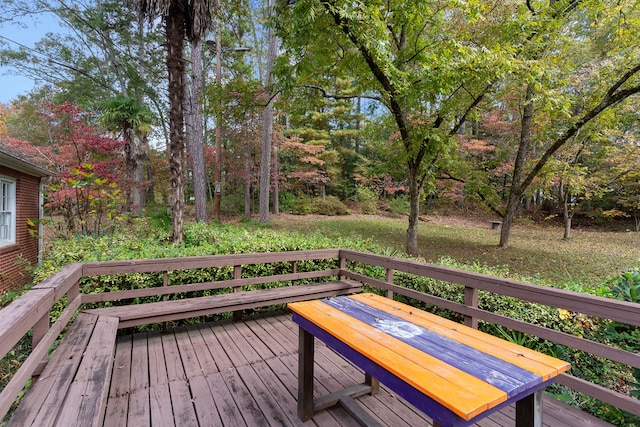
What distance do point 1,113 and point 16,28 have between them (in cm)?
759

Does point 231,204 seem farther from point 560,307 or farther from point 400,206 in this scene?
point 560,307

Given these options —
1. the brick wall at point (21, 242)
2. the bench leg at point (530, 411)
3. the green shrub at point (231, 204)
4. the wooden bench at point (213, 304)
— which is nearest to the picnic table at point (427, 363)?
the bench leg at point (530, 411)

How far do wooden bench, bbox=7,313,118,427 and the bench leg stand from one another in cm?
178

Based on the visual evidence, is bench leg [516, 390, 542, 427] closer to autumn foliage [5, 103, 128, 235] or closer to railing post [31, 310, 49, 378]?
railing post [31, 310, 49, 378]

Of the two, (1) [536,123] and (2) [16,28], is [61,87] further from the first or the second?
(1) [536,123]

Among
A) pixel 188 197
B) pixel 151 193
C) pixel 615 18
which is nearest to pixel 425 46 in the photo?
pixel 615 18

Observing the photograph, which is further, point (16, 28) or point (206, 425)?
point (16, 28)

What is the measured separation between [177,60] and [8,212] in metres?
5.05

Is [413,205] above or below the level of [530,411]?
above

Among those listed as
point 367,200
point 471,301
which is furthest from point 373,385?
point 367,200

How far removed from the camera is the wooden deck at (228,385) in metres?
1.91

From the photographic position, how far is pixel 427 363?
1.29 metres

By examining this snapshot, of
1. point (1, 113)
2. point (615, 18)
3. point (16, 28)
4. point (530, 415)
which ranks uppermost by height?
point (16, 28)

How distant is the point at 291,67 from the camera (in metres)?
5.52
